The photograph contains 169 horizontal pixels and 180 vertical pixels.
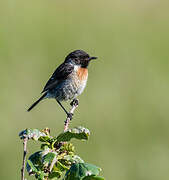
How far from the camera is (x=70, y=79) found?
612 centimetres

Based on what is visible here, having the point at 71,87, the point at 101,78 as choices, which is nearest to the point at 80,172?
the point at 71,87

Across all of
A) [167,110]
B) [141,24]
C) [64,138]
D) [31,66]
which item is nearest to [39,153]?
[64,138]

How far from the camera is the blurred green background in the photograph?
253 inches

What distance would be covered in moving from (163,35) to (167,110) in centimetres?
283

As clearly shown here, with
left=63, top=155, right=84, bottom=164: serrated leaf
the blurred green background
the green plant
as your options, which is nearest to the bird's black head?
the blurred green background

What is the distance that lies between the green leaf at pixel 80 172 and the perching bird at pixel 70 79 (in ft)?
14.1

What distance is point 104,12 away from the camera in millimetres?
10961

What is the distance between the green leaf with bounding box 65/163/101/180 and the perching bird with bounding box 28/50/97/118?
429 cm

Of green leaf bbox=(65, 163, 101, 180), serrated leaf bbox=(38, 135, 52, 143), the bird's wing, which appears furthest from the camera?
the bird's wing

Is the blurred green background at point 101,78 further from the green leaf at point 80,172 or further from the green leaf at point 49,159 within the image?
the green leaf at point 80,172

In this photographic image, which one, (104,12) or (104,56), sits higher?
(104,12)

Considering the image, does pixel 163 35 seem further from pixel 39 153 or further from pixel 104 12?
pixel 39 153

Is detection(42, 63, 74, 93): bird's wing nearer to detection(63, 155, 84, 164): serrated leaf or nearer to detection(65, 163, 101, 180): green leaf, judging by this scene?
detection(63, 155, 84, 164): serrated leaf

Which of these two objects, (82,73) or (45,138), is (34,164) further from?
(82,73)
